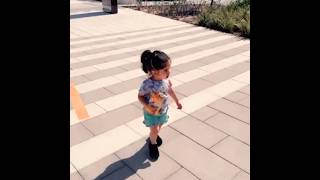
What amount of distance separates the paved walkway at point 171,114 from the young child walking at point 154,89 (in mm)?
504

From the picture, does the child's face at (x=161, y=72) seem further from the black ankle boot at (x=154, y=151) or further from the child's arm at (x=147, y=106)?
the black ankle boot at (x=154, y=151)

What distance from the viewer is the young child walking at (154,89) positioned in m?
3.41

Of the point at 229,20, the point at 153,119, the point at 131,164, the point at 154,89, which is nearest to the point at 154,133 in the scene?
the point at 153,119

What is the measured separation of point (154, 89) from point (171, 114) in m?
1.69

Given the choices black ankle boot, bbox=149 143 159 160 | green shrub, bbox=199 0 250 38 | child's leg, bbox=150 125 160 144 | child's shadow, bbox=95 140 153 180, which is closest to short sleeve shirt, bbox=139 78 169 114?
child's leg, bbox=150 125 160 144

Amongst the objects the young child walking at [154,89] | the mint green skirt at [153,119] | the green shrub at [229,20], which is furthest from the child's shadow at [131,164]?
the green shrub at [229,20]

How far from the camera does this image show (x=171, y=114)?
5.20 m

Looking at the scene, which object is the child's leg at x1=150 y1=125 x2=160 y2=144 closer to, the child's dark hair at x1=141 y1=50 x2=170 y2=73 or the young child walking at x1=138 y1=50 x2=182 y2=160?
the young child walking at x1=138 y1=50 x2=182 y2=160

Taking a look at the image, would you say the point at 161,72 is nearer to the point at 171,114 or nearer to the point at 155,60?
the point at 155,60

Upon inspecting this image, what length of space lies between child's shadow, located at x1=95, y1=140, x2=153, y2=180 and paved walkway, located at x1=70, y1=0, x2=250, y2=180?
0.01m

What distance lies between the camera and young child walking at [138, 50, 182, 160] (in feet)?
11.2
